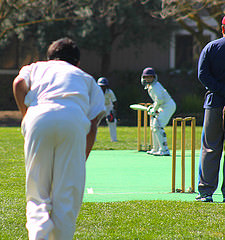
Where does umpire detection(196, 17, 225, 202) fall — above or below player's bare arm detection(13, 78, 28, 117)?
below

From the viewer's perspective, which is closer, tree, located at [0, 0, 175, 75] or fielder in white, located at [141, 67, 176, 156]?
fielder in white, located at [141, 67, 176, 156]

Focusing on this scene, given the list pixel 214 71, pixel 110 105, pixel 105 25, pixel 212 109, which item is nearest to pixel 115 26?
pixel 105 25

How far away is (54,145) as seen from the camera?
3781 millimetres

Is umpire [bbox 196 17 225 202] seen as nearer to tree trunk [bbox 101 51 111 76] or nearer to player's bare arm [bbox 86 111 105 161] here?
player's bare arm [bbox 86 111 105 161]

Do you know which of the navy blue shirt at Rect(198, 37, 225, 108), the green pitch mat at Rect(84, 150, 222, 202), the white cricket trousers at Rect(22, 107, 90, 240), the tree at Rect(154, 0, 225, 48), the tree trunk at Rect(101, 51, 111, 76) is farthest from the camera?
the tree trunk at Rect(101, 51, 111, 76)

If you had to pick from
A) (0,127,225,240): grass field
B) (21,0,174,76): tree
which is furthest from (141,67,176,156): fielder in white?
(21,0,174,76): tree

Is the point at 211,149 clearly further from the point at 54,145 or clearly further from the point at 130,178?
the point at 54,145

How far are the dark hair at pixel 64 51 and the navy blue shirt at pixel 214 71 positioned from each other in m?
2.66

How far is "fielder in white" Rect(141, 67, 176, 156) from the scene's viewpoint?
1183cm

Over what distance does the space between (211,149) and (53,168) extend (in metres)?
3.15

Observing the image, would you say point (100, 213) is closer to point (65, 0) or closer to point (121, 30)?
point (65, 0)

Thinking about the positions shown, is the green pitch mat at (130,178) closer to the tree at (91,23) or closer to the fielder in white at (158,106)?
the fielder in white at (158,106)

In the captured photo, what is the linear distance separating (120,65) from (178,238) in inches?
1052

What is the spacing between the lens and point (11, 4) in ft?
70.5
